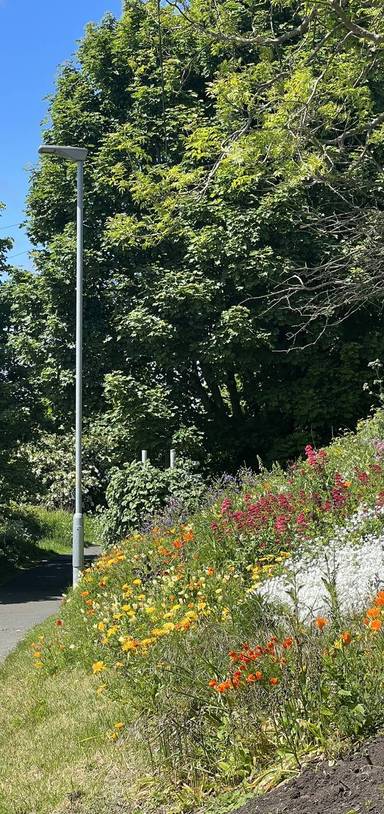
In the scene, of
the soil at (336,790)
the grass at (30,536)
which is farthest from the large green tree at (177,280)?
the soil at (336,790)

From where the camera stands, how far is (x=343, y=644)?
3490mm

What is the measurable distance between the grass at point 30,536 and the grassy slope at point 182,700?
796 cm

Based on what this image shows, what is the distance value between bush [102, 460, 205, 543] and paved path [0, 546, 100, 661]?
1.61 metres

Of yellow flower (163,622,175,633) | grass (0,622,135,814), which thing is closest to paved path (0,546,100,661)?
grass (0,622,135,814)

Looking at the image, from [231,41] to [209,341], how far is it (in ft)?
23.1

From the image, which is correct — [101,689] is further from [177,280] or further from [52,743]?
[177,280]

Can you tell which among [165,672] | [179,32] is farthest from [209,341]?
[165,672]

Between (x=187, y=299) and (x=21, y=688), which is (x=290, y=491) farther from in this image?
(x=187, y=299)

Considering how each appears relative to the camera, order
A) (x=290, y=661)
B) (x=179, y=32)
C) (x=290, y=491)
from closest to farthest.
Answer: (x=290, y=661) < (x=290, y=491) < (x=179, y=32)

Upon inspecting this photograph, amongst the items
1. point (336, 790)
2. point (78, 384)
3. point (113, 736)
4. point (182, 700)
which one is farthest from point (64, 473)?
point (336, 790)

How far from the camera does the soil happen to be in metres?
2.86

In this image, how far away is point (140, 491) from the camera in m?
12.6

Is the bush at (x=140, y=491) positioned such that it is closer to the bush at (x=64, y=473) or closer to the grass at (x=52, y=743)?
the grass at (x=52, y=743)

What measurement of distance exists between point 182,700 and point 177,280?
1015 cm
